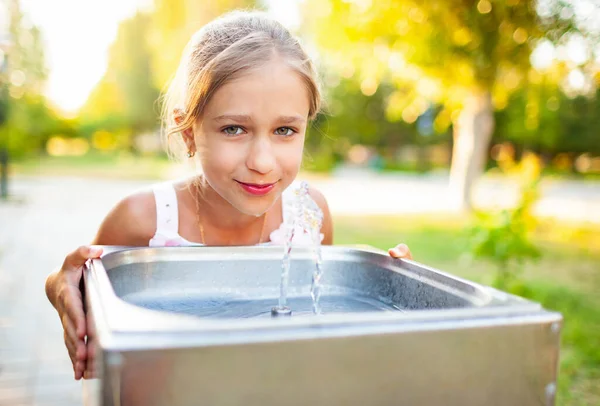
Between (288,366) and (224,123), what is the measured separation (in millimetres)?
647

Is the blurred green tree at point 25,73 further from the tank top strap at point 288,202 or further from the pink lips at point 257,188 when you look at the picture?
the pink lips at point 257,188

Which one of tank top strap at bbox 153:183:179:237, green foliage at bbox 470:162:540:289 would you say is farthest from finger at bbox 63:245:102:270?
green foliage at bbox 470:162:540:289

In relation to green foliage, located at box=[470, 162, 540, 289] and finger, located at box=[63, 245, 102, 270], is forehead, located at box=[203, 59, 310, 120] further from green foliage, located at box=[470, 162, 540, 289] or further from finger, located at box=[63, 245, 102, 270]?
green foliage, located at box=[470, 162, 540, 289]

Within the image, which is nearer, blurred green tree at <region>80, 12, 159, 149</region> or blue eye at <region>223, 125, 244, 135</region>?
blue eye at <region>223, 125, 244, 135</region>

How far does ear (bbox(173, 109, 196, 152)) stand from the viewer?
4.35 feet

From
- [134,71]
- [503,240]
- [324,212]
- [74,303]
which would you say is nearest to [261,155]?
[74,303]

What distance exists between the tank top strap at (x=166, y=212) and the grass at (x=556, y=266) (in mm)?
1984

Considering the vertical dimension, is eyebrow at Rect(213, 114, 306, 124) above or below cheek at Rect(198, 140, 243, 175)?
above

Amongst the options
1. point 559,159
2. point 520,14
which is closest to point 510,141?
point 559,159

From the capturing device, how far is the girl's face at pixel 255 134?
104 cm

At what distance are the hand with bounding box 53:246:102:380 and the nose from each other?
0.31 metres

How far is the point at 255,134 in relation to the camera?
41.3 inches

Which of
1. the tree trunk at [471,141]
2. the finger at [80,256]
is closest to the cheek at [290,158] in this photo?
the finger at [80,256]

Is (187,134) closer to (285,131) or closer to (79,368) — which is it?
(285,131)
